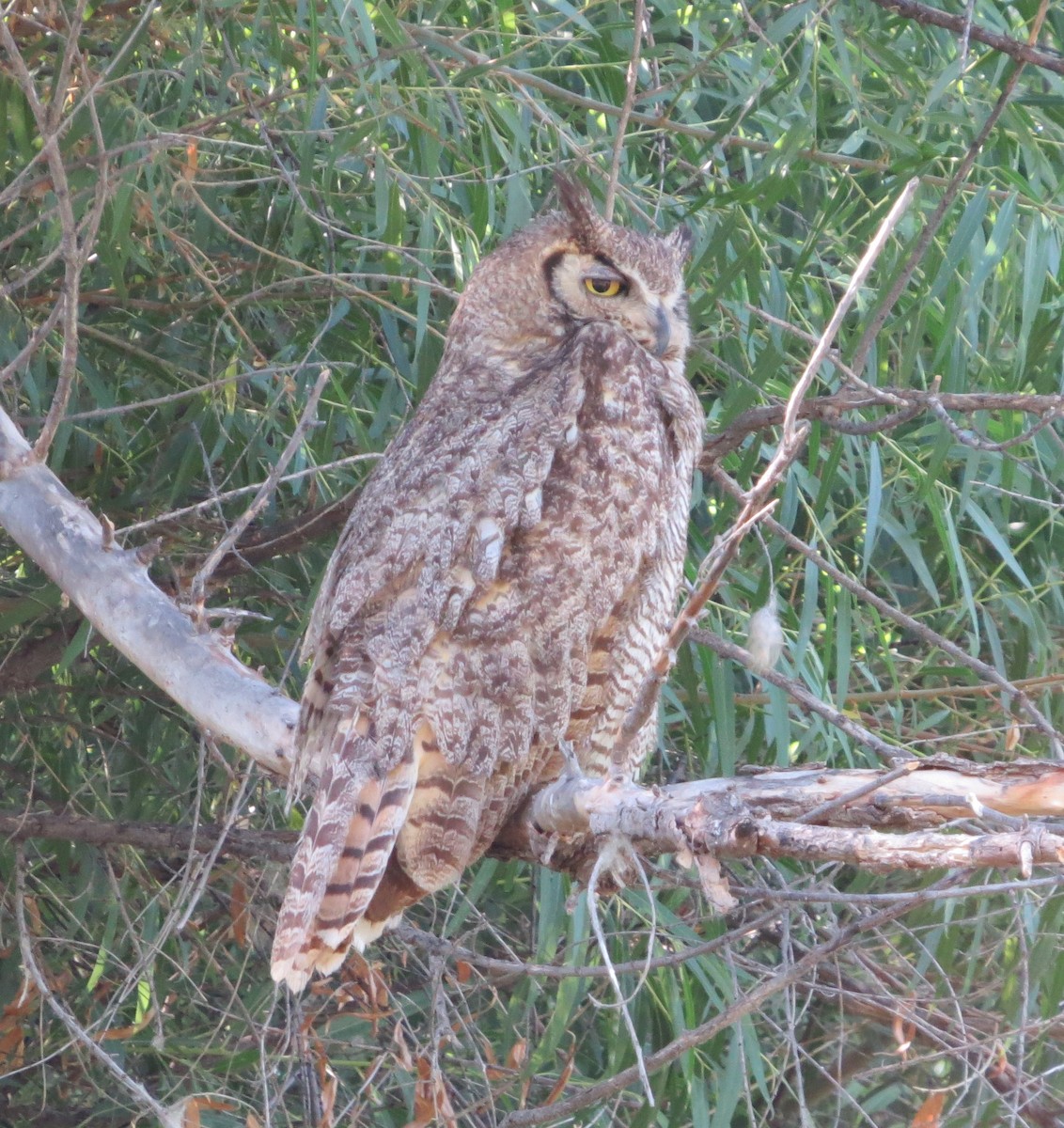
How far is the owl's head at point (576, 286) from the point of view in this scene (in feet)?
7.40

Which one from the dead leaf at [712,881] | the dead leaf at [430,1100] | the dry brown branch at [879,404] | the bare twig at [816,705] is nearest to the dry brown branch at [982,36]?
the dry brown branch at [879,404]

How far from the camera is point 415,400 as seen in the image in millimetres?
2729

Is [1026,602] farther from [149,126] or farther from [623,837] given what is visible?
[149,126]

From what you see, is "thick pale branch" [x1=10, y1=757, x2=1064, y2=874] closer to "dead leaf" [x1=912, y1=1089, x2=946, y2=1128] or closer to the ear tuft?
"dead leaf" [x1=912, y1=1089, x2=946, y2=1128]

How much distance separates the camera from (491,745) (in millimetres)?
1911

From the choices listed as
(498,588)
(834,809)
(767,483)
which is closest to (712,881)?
(834,809)

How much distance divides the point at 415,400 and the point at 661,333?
0.63 metres

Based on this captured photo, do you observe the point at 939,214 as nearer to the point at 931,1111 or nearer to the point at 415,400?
the point at 415,400

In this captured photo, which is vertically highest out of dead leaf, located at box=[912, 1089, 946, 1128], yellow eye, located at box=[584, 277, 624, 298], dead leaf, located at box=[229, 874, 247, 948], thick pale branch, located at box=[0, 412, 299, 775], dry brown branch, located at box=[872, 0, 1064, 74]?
dry brown branch, located at box=[872, 0, 1064, 74]

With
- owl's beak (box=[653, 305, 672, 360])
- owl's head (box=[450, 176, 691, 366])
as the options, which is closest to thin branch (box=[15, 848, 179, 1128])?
owl's head (box=[450, 176, 691, 366])

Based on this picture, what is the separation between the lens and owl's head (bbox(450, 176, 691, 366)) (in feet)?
7.40

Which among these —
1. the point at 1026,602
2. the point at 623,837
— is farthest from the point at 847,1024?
the point at 623,837

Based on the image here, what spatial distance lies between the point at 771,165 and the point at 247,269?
1.12m

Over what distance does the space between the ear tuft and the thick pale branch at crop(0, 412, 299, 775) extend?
84cm
